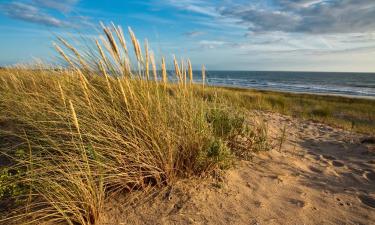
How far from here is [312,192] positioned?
3.29 metres

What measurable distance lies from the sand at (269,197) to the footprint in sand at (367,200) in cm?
1

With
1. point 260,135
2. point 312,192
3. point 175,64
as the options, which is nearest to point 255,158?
point 260,135

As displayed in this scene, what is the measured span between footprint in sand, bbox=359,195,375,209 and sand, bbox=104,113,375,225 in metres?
Answer: 0.01

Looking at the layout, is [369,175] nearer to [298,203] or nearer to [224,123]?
[298,203]

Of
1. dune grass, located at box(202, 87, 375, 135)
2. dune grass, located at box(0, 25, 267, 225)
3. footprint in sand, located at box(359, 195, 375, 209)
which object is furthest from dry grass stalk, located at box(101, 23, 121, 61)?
footprint in sand, located at box(359, 195, 375, 209)

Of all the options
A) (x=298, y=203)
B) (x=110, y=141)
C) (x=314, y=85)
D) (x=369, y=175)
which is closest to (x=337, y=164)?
(x=369, y=175)

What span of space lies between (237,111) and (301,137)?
240 centimetres

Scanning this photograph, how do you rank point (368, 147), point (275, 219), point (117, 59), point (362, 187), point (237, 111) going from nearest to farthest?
point (275, 219), point (117, 59), point (362, 187), point (237, 111), point (368, 147)

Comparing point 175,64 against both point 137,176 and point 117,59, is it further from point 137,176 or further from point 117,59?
point 137,176

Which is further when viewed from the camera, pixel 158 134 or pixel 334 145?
pixel 334 145

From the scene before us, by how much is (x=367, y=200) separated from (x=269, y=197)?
3.69 feet

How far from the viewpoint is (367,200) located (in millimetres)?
3232

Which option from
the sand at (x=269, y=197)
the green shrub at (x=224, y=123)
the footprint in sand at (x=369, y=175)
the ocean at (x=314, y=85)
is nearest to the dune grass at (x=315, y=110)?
the green shrub at (x=224, y=123)

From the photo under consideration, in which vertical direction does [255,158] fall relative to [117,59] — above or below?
below
